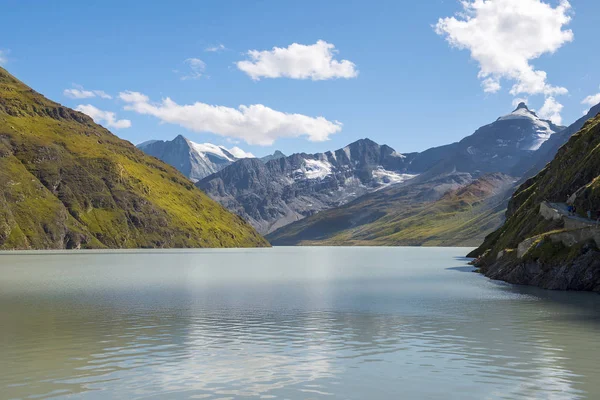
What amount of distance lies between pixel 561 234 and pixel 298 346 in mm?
62636

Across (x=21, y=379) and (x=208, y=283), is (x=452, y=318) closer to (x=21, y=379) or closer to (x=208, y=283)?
(x=21, y=379)

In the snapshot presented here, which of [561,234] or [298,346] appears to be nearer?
[298,346]

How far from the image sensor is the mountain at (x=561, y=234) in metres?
81.2

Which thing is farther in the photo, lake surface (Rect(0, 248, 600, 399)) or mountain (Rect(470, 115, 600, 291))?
mountain (Rect(470, 115, 600, 291))

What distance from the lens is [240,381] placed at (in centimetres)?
2917

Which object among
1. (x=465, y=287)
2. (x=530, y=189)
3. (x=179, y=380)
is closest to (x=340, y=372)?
(x=179, y=380)

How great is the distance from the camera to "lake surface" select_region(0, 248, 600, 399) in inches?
1098

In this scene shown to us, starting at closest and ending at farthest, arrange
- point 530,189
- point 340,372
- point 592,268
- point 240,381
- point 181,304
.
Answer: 1. point 240,381
2. point 340,372
3. point 181,304
4. point 592,268
5. point 530,189

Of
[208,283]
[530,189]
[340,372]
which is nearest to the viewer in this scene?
[340,372]

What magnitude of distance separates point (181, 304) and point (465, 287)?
46.4 m

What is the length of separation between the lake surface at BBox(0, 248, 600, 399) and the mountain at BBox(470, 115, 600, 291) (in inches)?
393

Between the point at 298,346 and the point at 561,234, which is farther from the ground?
the point at 561,234

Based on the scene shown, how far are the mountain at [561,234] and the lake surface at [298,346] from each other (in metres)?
9.98

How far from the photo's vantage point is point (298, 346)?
129 ft
